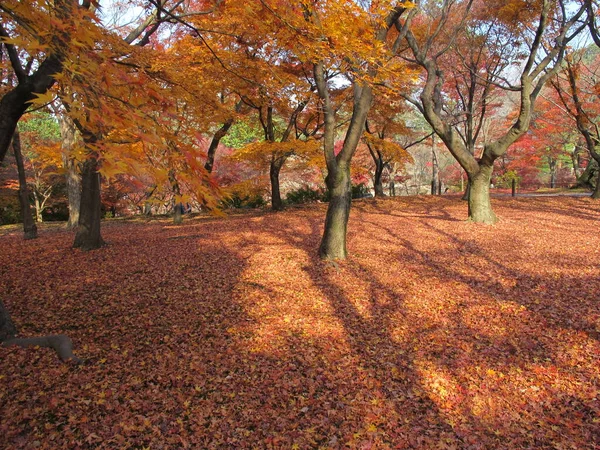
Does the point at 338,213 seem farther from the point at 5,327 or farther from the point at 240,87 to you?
the point at 240,87

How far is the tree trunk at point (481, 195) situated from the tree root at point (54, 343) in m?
9.67

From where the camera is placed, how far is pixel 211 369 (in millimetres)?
3332

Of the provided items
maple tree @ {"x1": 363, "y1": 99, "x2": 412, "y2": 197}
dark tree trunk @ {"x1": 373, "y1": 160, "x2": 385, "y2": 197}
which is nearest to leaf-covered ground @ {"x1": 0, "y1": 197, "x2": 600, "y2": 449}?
maple tree @ {"x1": 363, "y1": 99, "x2": 412, "y2": 197}

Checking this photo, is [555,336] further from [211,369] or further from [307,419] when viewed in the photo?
[211,369]

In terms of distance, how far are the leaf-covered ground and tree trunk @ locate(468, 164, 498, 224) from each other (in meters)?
2.62

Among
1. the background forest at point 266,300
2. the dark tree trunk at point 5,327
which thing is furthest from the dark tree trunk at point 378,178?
the dark tree trunk at point 5,327

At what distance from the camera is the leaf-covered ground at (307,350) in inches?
100

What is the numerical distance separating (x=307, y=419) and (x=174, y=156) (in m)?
2.22

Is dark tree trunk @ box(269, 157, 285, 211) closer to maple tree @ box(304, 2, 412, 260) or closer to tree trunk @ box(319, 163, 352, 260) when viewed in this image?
maple tree @ box(304, 2, 412, 260)

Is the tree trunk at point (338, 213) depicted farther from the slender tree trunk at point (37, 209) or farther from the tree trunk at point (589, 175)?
the tree trunk at point (589, 175)

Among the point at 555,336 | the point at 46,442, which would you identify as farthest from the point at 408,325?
the point at 46,442

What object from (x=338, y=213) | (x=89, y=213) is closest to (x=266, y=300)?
(x=338, y=213)

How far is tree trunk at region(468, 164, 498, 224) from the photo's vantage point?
9703 mm

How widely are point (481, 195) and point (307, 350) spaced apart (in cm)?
810
